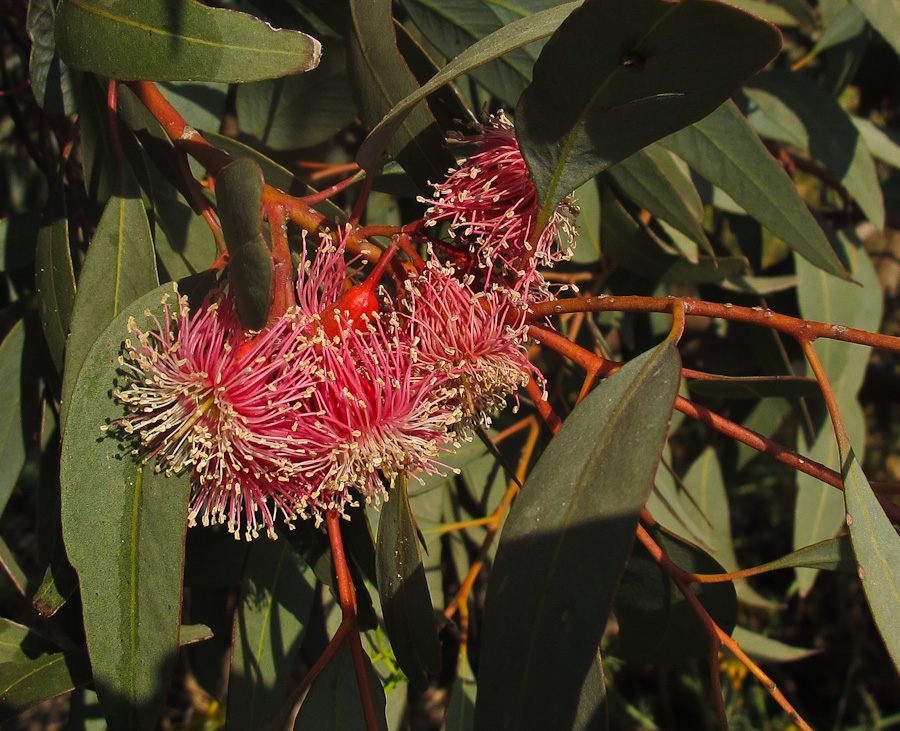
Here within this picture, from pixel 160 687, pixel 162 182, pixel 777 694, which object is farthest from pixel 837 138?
pixel 160 687

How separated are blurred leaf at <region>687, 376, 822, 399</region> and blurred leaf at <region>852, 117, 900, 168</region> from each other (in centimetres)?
104

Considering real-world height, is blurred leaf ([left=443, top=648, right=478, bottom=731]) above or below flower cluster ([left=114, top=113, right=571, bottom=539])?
below

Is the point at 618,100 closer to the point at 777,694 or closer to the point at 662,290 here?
the point at 777,694

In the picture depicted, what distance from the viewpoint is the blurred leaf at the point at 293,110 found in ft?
4.16

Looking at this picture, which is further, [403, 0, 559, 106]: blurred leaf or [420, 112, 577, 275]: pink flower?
[403, 0, 559, 106]: blurred leaf

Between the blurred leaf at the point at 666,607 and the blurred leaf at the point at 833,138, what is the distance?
34.1 inches

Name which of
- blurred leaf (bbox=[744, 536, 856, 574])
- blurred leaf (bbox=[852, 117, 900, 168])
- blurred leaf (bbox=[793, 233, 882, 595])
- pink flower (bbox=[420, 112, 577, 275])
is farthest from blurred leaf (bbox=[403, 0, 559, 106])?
blurred leaf (bbox=[852, 117, 900, 168])

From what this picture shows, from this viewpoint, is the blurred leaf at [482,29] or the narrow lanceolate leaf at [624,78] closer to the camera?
the narrow lanceolate leaf at [624,78]

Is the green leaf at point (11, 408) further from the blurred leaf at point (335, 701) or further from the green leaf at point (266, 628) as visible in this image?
the blurred leaf at point (335, 701)

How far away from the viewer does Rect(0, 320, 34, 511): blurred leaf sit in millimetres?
1113

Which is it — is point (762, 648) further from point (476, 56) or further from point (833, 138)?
point (476, 56)

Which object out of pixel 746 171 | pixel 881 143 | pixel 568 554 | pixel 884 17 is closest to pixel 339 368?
pixel 568 554

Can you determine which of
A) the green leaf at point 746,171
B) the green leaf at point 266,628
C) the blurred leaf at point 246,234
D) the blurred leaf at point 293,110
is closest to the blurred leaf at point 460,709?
the green leaf at point 266,628

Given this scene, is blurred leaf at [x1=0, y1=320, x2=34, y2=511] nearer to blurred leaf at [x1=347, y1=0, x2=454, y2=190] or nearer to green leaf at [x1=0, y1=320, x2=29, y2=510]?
green leaf at [x1=0, y1=320, x2=29, y2=510]
